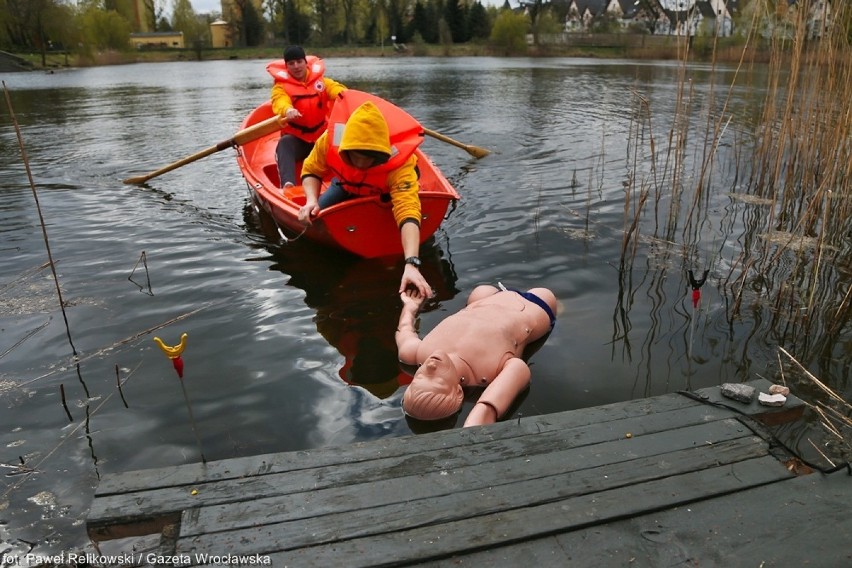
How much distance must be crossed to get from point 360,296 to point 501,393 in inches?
78.8

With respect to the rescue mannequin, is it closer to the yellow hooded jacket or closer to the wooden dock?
the wooden dock

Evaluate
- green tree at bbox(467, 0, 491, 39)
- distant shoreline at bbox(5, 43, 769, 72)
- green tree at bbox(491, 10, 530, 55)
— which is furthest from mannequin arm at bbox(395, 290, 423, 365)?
green tree at bbox(467, 0, 491, 39)

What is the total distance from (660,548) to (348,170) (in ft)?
12.1

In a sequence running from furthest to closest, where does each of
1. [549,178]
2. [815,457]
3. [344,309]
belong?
[549,178] → [344,309] → [815,457]

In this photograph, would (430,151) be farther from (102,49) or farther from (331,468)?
(102,49)

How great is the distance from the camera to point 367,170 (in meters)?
4.94

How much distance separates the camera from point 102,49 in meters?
48.8

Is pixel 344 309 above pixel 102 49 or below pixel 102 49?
below

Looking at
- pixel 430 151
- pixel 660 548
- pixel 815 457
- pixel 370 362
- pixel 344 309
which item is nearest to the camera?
pixel 660 548

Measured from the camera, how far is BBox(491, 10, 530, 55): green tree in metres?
48.4

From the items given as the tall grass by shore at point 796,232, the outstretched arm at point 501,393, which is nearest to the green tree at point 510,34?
the tall grass by shore at point 796,232

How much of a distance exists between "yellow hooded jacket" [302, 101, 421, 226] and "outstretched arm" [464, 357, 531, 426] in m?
1.72

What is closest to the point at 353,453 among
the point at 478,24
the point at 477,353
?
the point at 477,353

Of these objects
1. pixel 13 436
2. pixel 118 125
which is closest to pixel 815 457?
pixel 13 436
